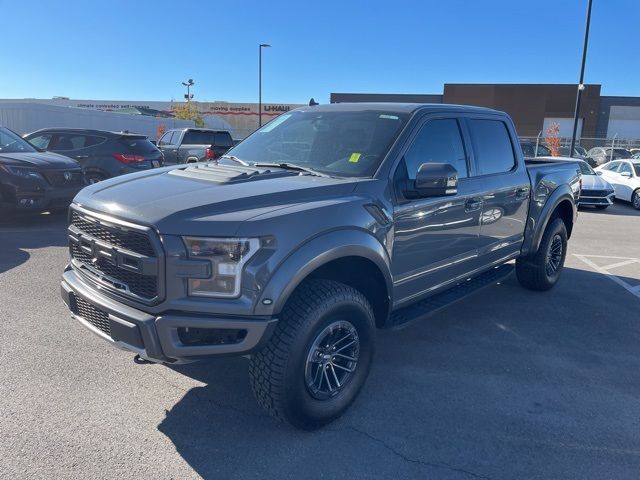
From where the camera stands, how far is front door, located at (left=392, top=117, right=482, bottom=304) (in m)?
3.61

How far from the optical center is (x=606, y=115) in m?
43.2

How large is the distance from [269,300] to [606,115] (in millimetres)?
48557

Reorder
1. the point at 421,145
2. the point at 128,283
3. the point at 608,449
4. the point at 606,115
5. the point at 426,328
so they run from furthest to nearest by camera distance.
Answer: the point at 606,115 < the point at 426,328 < the point at 421,145 < the point at 608,449 < the point at 128,283

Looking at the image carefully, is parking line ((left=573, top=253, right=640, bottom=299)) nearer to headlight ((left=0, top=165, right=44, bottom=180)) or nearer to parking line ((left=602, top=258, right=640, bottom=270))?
parking line ((left=602, top=258, right=640, bottom=270))

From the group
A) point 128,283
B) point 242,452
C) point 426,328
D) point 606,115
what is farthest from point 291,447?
point 606,115

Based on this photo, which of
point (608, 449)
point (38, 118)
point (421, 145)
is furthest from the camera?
point (38, 118)

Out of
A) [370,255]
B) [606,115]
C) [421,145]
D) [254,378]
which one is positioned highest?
[606,115]

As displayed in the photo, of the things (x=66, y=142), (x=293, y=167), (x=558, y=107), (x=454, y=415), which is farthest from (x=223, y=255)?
(x=558, y=107)

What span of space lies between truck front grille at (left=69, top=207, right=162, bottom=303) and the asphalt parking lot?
0.89 m

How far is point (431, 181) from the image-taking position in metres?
3.43

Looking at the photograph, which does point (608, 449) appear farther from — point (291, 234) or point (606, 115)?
point (606, 115)

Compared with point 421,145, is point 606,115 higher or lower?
higher

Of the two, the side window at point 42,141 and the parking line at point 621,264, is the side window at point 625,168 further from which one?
the side window at point 42,141

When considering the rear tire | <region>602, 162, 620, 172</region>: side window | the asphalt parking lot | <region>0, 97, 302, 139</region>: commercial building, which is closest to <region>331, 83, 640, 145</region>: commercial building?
<region>0, 97, 302, 139</region>: commercial building
